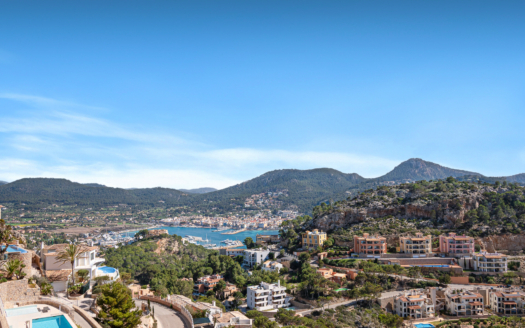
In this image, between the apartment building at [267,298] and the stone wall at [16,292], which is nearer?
the stone wall at [16,292]

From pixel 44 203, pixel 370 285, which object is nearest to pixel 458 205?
pixel 370 285

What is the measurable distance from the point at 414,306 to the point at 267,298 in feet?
32.5

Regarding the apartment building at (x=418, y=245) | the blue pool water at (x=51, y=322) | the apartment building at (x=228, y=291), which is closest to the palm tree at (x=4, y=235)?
the blue pool water at (x=51, y=322)

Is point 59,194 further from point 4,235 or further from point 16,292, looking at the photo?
point 16,292

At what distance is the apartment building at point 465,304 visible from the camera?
27609 millimetres

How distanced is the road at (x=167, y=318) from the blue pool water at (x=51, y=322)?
172 inches

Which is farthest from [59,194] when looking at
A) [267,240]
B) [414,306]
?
[414,306]

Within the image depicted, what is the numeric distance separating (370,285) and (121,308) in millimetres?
20606

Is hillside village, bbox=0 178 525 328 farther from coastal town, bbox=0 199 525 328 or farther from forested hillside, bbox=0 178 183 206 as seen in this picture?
forested hillside, bbox=0 178 183 206

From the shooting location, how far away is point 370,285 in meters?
29.1

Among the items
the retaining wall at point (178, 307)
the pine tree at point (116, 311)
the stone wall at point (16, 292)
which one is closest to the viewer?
the pine tree at point (116, 311)

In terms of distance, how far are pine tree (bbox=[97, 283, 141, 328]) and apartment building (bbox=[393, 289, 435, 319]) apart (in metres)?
19.7

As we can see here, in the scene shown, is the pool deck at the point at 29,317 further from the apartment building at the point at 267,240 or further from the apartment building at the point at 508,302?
the apartment building at the point at 267,240

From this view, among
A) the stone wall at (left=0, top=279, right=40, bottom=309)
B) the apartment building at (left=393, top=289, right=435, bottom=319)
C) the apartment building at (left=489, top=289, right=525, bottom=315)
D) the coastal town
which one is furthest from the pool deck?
the apartment building at (left=489, top=289, right=525, bottom=315)
